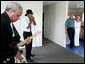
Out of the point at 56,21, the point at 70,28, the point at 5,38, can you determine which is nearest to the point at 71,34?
the point at 70,28

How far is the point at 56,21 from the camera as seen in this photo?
5711mm

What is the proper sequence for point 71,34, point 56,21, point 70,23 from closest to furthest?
→ point 70,23 → point 71,34 → point 56,21

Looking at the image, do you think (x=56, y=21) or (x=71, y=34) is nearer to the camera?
(x=71, y=34)

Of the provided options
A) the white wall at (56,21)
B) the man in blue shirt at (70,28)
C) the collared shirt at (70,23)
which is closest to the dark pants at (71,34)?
the man in blue shirt at (70,28)

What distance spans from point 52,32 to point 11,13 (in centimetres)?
519

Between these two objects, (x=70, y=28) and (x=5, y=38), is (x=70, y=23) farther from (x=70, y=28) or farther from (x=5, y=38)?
(x=5, y=38)

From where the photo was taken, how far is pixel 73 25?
4.79 m

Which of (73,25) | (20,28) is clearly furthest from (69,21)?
(20,28)

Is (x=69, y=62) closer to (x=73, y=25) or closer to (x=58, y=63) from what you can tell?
(x=58, y=63)

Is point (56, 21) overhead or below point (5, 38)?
overhead

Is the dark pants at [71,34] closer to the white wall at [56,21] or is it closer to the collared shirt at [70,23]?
the collared shirt at [70,23]

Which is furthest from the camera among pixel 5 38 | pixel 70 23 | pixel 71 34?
pixel 71 34

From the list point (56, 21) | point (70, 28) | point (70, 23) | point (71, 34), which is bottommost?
point (71, 34)

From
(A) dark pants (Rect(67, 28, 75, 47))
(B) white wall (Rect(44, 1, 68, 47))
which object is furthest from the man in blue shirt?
(B) white wall (Rect(44, 1, 68, 47))
